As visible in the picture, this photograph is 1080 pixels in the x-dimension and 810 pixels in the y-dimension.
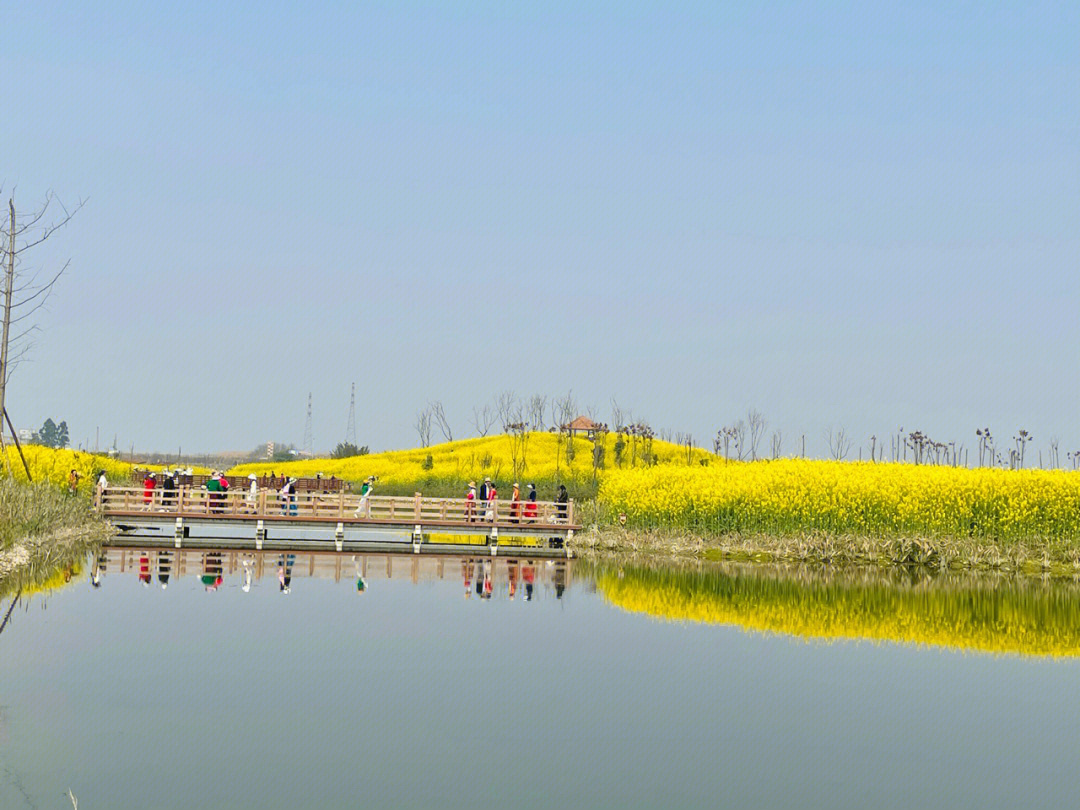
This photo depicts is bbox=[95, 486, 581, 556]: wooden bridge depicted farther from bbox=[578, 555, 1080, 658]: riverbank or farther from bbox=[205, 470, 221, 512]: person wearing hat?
bbox=[578, 555, 1080, 658]: riverbank

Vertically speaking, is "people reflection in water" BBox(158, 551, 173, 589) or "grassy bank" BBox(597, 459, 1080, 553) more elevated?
"grassy bank" BBox(597, 459, 1080, 553)

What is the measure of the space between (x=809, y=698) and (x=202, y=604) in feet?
39.9

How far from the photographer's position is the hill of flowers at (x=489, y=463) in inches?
2616

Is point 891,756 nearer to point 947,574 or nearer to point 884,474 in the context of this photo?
point 947,574

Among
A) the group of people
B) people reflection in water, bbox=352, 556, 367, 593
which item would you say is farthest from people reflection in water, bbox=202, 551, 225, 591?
the group of people

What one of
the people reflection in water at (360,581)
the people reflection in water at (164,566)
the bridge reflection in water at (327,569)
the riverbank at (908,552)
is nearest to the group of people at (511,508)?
the bridge reflection in water at (327,569)

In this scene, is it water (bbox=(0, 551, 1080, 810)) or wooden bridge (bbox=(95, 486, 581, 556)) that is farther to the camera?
wooden bridge (bbox=(95, 486, 581, 556))

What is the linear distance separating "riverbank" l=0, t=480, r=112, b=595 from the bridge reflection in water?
0.89 m

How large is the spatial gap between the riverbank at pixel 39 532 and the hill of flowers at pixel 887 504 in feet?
53.3

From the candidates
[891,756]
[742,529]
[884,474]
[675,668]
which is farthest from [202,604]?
[884,474]

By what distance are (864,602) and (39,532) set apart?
62.6ft

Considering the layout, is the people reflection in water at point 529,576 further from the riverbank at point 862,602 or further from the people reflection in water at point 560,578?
the riverbank at point 862,602

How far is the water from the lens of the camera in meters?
12.4

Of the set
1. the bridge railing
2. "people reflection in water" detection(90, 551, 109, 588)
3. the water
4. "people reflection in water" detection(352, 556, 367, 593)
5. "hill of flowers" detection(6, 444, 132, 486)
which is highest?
"hill of flowers" detection(6, 444, 132, 486)
